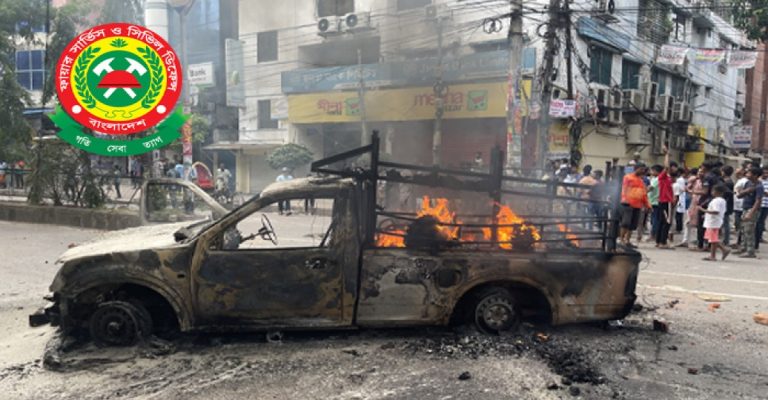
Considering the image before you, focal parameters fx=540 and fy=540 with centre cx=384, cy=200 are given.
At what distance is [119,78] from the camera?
1030 cm

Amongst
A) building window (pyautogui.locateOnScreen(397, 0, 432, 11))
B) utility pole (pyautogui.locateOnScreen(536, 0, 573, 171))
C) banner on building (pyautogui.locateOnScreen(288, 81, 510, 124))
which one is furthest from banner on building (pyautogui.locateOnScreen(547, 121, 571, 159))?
building window (pyautogui.locateOnScreen(397, 0, 432, 11))

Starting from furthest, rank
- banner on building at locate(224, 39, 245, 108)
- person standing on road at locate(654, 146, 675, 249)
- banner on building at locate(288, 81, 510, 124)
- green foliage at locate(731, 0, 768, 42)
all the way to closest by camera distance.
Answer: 1. banner on building at locate(224, 39, 245, 108)
2. banner on building at locate(288, 81, 510, 124)
3. green foliage at locate(731, 0, 768, 42)
4. person standing on road at locate(654, 146, 675, 249)

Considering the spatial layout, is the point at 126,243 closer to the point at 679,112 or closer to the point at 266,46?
the point at 266,46

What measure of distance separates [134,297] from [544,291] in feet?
11.0

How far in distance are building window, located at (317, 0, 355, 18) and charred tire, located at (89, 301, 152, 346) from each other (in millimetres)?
19763

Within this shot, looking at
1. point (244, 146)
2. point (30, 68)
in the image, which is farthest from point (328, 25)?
point (30, 68)

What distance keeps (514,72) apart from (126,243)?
35.4 feet

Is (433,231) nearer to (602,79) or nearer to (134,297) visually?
(134,297)

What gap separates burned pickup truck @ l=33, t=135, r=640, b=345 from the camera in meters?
4.23

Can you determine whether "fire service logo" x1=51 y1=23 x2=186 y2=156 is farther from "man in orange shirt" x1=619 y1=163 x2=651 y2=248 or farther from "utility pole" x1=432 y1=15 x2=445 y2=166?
"man in orange shirt" x1=619 y1=163 x2=651 y2=248

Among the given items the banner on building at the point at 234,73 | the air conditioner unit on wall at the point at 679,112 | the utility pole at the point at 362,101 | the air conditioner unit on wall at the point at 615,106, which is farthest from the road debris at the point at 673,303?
the banner on building at the point at 234,73

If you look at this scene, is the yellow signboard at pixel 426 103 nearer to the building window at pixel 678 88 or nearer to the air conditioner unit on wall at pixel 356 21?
the air conditioner unit on wall at pixel 356 21

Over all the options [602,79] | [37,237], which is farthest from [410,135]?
[37,237]

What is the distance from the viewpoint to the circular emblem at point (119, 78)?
10344mm
